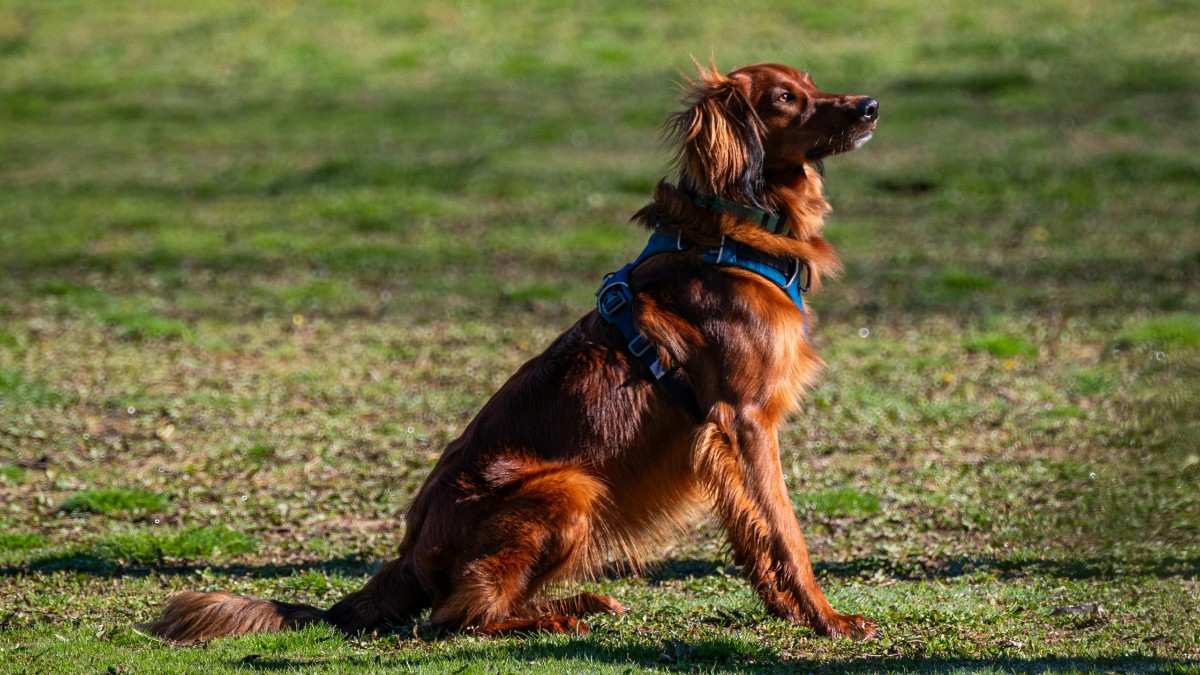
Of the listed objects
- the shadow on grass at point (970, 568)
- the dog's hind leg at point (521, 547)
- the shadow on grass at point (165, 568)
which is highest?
the dog's hind leg at point (521, 547)

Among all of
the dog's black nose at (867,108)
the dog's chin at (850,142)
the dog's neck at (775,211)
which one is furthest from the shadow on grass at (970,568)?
the dog's black nose at (867,108)

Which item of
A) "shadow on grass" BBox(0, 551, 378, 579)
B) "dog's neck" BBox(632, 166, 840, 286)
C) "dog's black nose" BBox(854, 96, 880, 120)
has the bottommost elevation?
"shadow on grass" BBox(0, 551, 378, 579)

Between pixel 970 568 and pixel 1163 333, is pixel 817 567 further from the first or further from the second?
pixel 1163 333

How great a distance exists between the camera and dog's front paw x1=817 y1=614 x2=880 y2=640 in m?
5.43

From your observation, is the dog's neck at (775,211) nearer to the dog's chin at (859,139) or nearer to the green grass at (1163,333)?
the dog's chin at (859,139)

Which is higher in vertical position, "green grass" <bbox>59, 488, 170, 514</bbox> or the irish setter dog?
the irish setter dog

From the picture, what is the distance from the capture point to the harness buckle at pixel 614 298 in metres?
5.66

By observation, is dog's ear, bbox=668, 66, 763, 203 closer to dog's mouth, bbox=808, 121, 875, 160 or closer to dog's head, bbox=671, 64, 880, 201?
dog's head, bbox=671, 64, 880, 201

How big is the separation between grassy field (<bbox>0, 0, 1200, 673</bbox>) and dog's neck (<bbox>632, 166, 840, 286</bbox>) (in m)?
1.49

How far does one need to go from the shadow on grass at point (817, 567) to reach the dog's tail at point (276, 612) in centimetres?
126

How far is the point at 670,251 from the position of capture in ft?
19.1

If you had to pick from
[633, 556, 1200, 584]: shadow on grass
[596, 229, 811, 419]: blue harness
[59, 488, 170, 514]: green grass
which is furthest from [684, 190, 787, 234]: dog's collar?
[59, 488, 170, 514]: green grass

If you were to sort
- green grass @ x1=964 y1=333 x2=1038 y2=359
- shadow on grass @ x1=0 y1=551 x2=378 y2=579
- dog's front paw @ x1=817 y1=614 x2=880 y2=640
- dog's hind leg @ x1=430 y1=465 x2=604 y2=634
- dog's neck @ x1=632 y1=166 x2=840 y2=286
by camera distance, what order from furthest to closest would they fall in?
green grass @ x1=964 y1=333 x2=1038 y2=359 < shadow on grass @ x1=0 y1=551 x2=378 y2=579 < dog's neck @ x1=632 y1=166 x2=840 y2=286 < dog's front paw @ x1=817 y1=614 x2=880 y2=640 < dog's hind leg @ x1=430 y1=465 x2=604 y2=634

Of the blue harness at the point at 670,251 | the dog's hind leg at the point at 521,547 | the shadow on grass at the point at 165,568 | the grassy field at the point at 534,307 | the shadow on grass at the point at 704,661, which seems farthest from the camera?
the shadow on grass at the point at 165,568
